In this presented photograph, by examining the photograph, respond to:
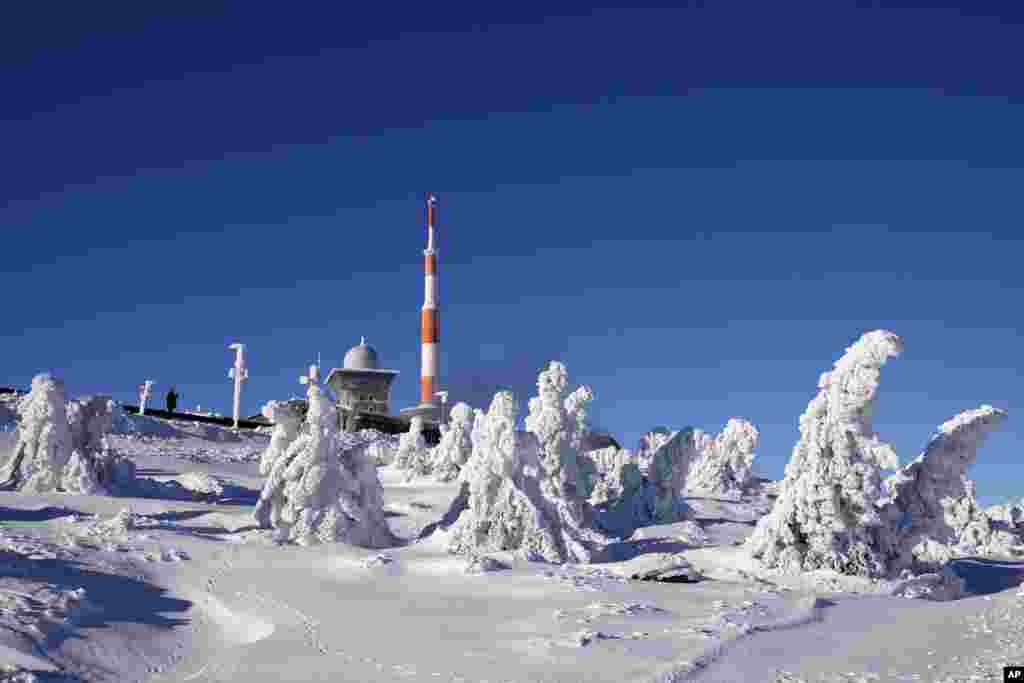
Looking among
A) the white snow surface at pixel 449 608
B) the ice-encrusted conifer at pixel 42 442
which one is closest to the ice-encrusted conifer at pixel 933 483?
the white snow surface at pixel 449 608

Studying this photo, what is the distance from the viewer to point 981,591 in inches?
1180

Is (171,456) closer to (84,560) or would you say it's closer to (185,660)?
(84,560)

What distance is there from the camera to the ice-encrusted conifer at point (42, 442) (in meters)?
34.9

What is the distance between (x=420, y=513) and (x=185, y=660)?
22.2 m

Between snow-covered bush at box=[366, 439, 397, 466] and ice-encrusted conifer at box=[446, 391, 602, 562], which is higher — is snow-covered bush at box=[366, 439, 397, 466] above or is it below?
above

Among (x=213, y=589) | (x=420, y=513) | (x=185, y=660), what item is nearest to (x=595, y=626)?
(x=185, y=660)

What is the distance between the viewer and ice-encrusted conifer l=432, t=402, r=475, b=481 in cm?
5141

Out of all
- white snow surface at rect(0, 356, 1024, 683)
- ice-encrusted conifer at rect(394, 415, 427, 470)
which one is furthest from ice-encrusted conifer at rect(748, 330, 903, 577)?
ice-encrusted conifer at rect(394, 415, 427, 470)

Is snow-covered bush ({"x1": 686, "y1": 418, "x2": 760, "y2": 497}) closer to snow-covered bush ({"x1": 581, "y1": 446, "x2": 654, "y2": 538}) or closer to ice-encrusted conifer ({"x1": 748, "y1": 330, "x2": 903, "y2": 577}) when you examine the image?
snow-covered bush ({"x1": 581, "y1": 446, "x2": 654, "y2": 538})

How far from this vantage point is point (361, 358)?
90.6m

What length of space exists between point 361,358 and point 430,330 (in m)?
7.10

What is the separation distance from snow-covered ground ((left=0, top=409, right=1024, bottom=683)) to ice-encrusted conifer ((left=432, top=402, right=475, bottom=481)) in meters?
20.2

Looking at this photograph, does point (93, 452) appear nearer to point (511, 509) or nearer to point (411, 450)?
point (511, 509)

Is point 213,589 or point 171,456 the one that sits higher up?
point 171,456
